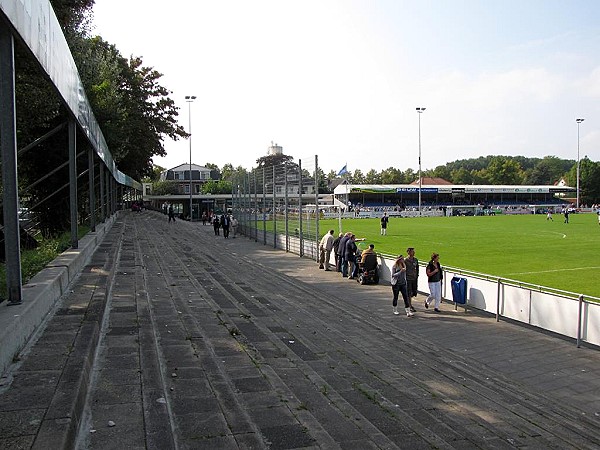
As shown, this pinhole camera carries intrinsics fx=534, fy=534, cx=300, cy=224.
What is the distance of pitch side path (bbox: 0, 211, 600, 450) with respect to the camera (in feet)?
16.2

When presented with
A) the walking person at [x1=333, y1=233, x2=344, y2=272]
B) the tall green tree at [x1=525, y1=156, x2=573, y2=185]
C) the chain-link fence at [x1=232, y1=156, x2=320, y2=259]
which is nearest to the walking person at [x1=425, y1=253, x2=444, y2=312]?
the walking person at [x1=333, y1=233, x2=344, y2=272]

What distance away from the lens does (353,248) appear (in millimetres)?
17938

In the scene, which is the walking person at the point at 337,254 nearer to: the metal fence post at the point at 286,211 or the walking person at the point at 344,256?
the walking person at the point at 344,256

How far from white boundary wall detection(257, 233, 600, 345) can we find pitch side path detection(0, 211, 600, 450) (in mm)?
271

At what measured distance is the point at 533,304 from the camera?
1107 centimetres

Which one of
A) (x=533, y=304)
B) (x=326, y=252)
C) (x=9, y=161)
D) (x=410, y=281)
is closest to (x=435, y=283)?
(x=410, y=281)

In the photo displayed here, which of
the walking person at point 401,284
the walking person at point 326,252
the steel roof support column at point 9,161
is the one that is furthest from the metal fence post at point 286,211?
the steel roof support column at point 9,161

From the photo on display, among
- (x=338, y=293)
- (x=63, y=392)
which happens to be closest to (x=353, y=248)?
(x=338, y=293)

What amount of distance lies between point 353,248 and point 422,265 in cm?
339

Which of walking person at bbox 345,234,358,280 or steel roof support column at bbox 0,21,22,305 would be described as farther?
walking person at bbox 345,234,358,280

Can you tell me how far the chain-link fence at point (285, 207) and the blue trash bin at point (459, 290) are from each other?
934 centimetres

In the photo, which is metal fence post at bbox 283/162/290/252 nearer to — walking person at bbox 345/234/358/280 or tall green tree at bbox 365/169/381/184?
walking person at bbox 345/234/358/280

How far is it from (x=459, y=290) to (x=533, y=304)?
7.27 ft

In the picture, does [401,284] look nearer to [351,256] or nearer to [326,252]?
[351,256]
